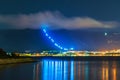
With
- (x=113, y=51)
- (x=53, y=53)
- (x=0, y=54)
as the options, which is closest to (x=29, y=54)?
(x=53, y=53)

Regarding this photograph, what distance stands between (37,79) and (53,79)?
1.24 m

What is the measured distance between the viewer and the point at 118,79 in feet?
103

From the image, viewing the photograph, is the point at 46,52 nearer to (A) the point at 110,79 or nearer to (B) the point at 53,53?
(B) the point at 53,53

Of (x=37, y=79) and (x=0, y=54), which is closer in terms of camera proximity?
(x=37, y=79)

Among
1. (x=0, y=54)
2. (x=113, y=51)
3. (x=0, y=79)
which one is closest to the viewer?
(x=0, y=79)

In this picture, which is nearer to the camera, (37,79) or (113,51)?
(37,79)

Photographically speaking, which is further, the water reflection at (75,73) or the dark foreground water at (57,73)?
the water reflection at (75,73)

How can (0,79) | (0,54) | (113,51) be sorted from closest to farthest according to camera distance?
(0,79)
(0,54)
(113,51)

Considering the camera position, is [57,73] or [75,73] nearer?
[57,73]

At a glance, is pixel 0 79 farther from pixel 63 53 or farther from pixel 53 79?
pixel 63 53

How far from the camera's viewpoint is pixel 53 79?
31.8 m

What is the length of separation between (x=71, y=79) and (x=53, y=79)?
55.5 inches

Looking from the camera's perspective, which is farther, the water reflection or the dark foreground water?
the water reflection

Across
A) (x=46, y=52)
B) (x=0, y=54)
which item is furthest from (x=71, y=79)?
(x=46, y=52)
